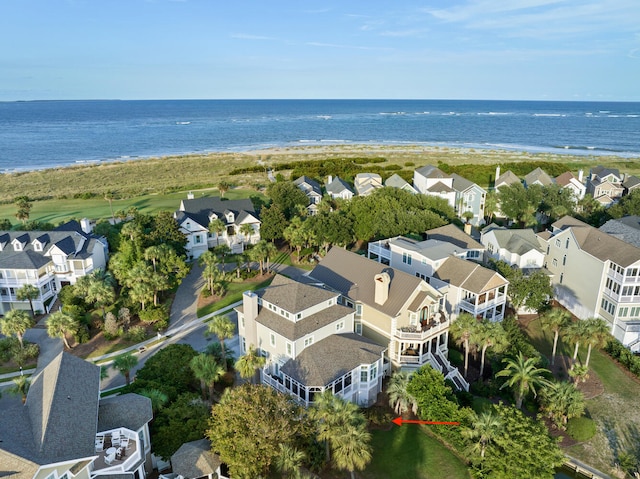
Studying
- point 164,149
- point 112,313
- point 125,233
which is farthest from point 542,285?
point 164,149

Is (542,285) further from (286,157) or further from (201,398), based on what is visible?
(286,157)

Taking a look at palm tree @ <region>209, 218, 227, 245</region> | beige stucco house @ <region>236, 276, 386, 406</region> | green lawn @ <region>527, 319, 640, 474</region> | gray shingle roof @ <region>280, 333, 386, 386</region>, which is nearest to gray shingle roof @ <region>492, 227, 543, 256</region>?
green lawn @ <region>527, 319, 640, 474</region>

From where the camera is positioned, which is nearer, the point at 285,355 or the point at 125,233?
the point at 285,355

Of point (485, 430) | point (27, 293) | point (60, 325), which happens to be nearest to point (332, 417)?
point (485, 430)

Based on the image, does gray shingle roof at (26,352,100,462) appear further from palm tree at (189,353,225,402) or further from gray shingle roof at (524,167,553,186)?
gray shingle roof at (524,167,553,186)

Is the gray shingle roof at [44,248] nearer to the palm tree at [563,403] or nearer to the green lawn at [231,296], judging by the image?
the green lawn at [231,296]

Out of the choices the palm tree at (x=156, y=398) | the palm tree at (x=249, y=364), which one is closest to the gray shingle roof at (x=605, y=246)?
the palm tree at (x=249, y=364)

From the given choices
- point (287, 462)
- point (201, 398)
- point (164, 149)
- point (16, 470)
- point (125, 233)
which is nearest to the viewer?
point (16, 470)
